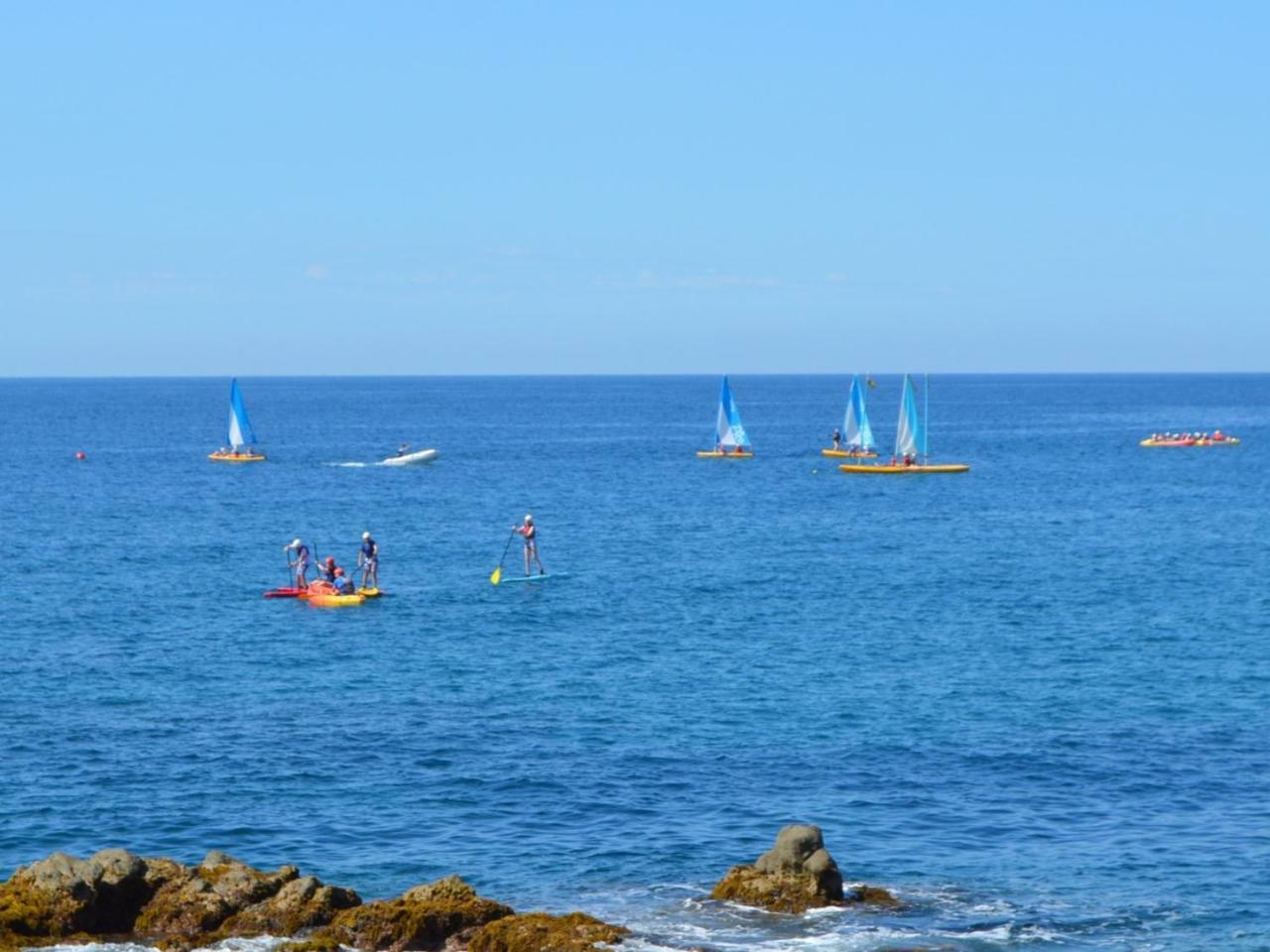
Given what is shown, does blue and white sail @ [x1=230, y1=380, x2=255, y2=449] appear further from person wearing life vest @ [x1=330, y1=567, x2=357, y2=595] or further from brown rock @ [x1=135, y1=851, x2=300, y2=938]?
brown rock @ [x1=135, y1=851, x2=300, y2=938]

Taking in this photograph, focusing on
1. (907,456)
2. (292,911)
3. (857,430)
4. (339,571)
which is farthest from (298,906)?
(857,430)

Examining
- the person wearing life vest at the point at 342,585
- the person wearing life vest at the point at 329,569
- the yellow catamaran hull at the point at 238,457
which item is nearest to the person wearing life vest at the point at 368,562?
the person wearing life vest at the point at 342,585

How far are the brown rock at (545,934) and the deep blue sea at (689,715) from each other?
33.6 inches

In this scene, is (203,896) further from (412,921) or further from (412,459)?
(412,459)

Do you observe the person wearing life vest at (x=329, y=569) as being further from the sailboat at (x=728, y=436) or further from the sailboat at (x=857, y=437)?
the sailboat at (x=728, y=436)

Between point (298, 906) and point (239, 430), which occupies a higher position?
point (239, 430)

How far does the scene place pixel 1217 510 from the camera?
98875 mm

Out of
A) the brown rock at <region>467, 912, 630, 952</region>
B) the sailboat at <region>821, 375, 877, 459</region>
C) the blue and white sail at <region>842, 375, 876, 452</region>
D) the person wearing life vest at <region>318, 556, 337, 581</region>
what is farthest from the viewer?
the sailboat at <region>821, 375, 877, 459</region>

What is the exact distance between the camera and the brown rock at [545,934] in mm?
26562

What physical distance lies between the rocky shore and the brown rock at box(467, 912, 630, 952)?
20 millimetres

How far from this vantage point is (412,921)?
27.6m

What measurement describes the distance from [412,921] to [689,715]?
17.5 m

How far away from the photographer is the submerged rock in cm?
2934

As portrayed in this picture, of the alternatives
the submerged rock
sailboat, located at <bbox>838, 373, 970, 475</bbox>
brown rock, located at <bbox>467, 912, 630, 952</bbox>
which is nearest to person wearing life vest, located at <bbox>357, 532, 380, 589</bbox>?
the submerged rock
